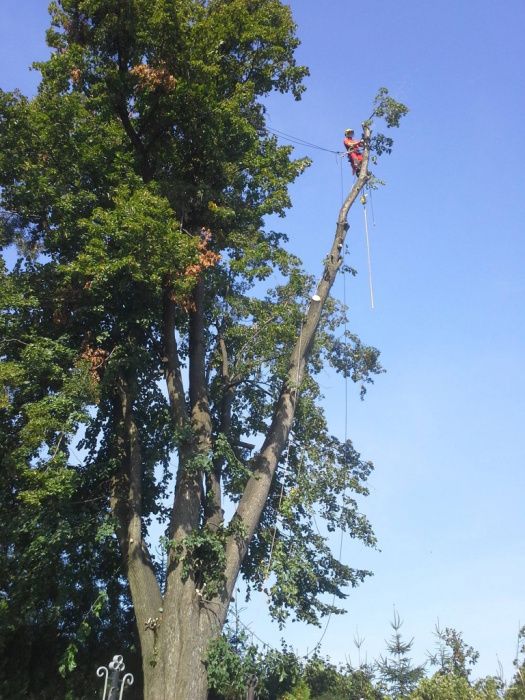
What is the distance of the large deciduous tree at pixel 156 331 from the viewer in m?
9.03

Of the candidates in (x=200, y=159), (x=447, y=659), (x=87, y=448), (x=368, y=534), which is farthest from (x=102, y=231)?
(x=447, y=659)

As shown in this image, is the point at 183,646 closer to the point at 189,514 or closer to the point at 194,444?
the point at 189,514

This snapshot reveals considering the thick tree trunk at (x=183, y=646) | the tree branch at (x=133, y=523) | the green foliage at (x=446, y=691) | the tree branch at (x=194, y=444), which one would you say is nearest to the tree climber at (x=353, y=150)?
the tree branch at (x=194, y=444)

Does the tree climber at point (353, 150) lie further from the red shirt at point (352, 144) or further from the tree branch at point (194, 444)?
the tree branch at point (194, 444)

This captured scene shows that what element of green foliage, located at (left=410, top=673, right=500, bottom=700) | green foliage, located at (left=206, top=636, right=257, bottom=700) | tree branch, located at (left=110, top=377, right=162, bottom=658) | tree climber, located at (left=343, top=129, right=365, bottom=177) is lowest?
green foliage, located at (left=206, top=636, right=257, bottom=700)

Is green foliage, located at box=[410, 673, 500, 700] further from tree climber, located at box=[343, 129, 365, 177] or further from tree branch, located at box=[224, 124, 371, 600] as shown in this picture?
tree climber, located at box=[343, 129, 365, 177]

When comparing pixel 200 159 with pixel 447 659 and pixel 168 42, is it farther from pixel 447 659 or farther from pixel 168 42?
pixel 447 659

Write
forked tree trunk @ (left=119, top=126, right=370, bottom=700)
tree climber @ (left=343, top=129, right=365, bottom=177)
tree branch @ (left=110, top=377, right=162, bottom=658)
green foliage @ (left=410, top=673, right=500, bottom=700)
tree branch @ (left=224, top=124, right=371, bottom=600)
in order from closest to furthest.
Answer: forked tree trunk @ (left=119, top=126, right=370, bottom=700)
tree branch @ (left=110, top=377, right=162, bottom=658)
tree branch @ (left=224, top=124, right=371, bottom=600)
tree climber @ (left=343, top=129, right=365, bottom=177)
green foliage @ (left=410, top=673, right=500, bottom=700)

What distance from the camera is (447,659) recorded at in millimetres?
22328

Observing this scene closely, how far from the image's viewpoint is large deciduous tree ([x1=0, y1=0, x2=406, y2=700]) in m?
9.03

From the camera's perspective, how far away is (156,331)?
11.7 m

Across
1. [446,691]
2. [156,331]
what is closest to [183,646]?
[156,331]

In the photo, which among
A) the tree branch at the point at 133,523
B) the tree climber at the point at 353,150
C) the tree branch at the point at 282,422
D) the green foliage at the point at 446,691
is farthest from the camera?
the green foliage at the point at 446,691

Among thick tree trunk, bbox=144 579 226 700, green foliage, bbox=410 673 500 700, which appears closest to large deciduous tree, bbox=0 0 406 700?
thick tree trunk, bbox=144 579 226 700
